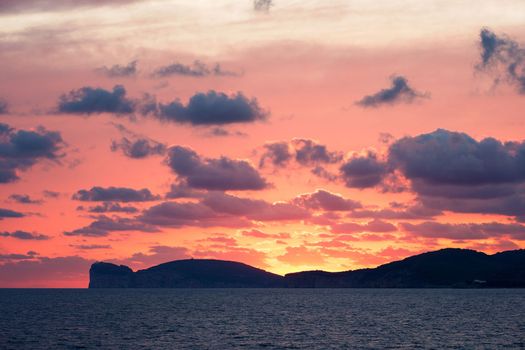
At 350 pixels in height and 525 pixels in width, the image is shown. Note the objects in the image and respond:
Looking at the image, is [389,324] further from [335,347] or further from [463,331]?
[335,347]

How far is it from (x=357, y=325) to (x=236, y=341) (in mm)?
52917

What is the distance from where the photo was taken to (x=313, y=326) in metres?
191

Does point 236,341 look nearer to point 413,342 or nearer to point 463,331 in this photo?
point 413,342

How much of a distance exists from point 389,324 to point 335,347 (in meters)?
61.0

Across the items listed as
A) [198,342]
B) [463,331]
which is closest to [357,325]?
[463,331]

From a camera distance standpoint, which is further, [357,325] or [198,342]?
[357,325]

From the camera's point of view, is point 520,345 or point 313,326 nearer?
point 520,345

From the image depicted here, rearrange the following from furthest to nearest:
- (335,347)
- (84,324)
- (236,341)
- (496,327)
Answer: (84,324)
(496,327)
(236,341)
(335,347)

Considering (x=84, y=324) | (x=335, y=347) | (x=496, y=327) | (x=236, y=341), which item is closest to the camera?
(x=335, y=347)


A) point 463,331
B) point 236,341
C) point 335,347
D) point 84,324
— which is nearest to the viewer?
point 335,347

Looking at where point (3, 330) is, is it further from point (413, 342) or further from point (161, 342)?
point (413, 342)

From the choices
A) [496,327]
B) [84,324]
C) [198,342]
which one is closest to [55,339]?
[198,342]

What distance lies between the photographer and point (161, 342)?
485 ft

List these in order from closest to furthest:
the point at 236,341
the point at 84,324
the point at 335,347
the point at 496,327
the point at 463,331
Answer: the point at 335,347 < the point at 236,341 < the point at 463,331 < the point at 496,327 < the point at 84,324
